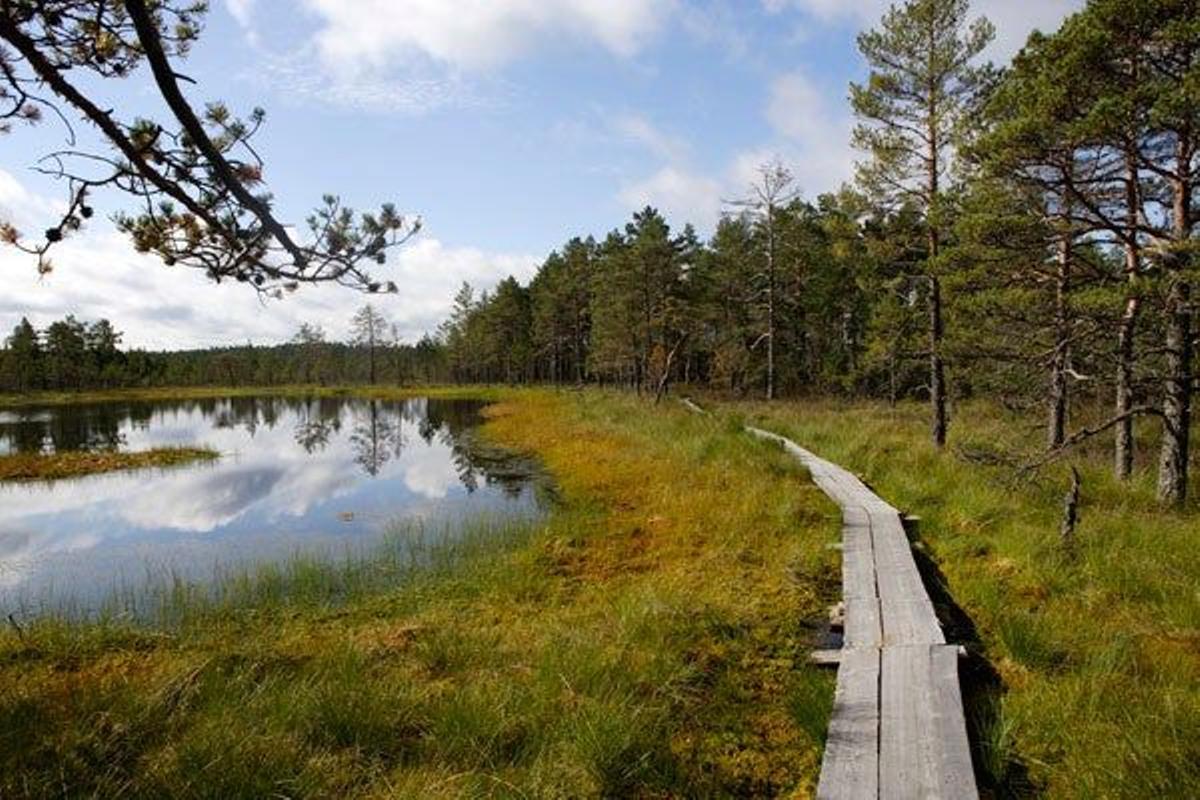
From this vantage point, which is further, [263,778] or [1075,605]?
[1075,605]

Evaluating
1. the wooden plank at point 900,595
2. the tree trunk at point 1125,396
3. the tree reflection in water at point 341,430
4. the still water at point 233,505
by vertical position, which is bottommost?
the still water at point 233,505

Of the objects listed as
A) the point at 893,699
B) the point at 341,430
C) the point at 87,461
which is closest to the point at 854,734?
the point at 893,699

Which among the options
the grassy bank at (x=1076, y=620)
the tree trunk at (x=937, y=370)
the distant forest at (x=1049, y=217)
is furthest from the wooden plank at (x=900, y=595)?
the tree trunk at (x=937, y=370)

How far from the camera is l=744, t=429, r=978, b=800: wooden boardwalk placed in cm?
365

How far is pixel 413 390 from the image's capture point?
77875mm

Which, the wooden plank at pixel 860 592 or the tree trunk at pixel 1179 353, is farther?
the tree trunk at pixel 1179 353

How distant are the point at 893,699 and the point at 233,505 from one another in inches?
664

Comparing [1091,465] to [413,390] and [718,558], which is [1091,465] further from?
[413,390]

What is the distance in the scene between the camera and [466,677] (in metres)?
5.42

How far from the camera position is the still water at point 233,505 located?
11.4 m

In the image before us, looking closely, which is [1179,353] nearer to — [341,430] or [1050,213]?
[1050,213]

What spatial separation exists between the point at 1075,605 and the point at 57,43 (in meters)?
8.69

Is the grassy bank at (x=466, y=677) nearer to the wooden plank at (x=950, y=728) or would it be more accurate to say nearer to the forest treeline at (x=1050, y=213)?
the wooden plank at (x=950, y=728)

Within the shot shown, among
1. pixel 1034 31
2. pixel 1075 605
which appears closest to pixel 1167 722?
pixel 1075 605
